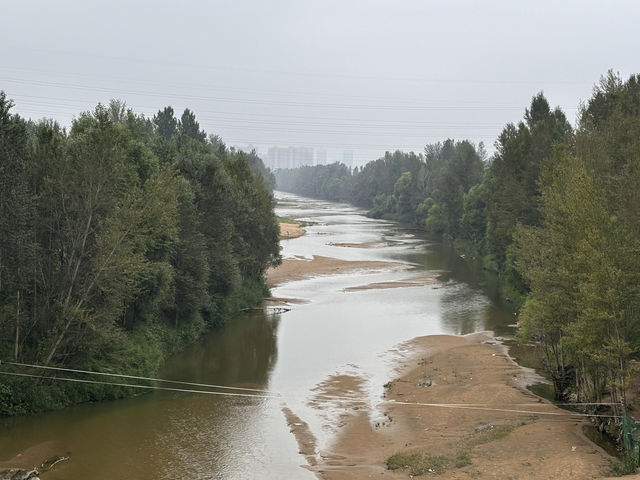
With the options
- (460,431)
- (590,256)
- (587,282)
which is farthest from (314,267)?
(590,256)

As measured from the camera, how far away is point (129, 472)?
25078 mm

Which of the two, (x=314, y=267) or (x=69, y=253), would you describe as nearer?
(x=69, y=253)

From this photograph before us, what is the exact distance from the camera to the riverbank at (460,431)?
961 inches

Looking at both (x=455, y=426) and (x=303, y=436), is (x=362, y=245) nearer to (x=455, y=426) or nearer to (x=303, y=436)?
(x=455, y=426)

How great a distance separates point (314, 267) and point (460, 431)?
58.0 meters

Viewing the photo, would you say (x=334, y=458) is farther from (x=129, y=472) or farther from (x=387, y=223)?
(x=387, y=223)

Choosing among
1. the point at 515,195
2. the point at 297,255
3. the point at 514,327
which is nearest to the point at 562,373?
the point at 514,327

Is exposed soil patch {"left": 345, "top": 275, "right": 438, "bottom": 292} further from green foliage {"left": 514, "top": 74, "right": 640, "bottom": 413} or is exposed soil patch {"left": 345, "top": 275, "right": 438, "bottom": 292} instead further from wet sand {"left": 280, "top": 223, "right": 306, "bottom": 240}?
wet sand {"left": 280, "top": 223, "right": 306, "bottom": 240}

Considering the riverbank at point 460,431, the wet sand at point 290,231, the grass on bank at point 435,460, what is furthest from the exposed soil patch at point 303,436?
the wet sand at point 290,231

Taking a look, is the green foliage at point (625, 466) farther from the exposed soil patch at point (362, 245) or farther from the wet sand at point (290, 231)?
the wet sand at point (290, 231)

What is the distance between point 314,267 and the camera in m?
87.2

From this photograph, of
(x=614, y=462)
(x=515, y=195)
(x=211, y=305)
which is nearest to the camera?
(x=614, y=462)

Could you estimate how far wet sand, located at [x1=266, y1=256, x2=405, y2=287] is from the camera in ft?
264

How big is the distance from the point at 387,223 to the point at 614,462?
14340 cm
